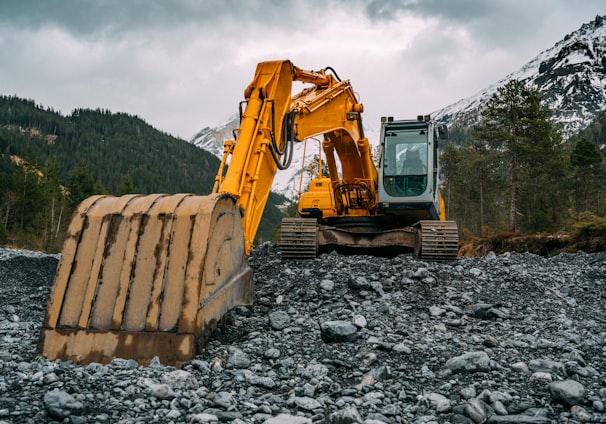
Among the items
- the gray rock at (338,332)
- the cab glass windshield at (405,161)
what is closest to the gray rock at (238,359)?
the gray rock at (338,332)

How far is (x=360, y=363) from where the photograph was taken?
3.74 meters

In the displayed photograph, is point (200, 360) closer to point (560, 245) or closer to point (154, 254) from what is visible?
point (154, 254)

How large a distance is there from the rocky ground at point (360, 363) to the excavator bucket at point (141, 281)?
0.22 meters

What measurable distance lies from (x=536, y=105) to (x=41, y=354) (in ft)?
107

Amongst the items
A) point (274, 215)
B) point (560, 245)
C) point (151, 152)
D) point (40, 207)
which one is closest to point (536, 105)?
point (560, 245)

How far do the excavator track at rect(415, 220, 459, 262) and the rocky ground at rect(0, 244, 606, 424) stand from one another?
1359mm

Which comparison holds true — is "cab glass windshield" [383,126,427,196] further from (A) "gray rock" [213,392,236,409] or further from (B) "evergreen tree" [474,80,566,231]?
(B) "evergreen tree" [474,80,566,231]

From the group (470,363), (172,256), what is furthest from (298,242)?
(470,363)

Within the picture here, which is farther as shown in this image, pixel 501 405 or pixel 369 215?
pixel 369 215

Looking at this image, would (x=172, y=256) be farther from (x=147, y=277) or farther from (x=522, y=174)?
(x=522, y=174)

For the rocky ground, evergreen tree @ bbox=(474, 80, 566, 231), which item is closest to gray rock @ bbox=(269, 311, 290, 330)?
the rocky ground

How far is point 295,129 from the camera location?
7.00m

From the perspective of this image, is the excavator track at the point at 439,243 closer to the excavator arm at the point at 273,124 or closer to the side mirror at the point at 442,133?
the side mirror at the point at 442,133

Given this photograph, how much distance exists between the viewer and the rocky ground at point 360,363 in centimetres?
285
